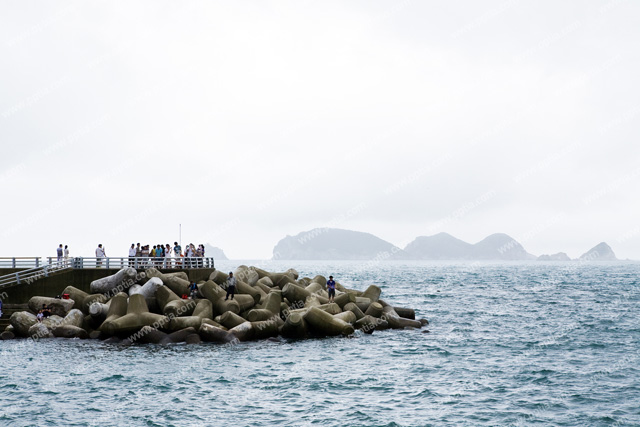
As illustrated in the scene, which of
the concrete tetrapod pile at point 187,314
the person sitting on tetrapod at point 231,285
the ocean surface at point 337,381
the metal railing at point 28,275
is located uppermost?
the metal railing at point 28,275

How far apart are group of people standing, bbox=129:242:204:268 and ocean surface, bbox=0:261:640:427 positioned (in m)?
8.04

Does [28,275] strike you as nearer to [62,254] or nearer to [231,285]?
[62,254]

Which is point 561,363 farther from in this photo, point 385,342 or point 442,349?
point 385,342

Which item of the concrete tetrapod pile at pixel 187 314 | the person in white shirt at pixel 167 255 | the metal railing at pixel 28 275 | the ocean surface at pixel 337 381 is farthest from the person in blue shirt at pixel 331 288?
the metal railing at pixel 28 275

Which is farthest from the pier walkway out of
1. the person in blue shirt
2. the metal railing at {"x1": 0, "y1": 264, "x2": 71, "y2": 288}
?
the person in blue shirt

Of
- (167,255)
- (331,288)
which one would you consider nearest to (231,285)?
(331,288)

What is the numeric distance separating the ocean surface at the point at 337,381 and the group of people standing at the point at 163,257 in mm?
8038

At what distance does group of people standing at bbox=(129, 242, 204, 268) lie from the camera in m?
35.6

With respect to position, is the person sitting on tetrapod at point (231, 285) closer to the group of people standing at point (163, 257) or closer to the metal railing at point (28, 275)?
the group of people standing at point (163, 257)

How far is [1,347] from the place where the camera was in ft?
90.3

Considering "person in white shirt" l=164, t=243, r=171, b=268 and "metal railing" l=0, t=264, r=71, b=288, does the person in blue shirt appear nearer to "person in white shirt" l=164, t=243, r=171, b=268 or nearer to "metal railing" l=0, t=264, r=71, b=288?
"person in white shirt" l=164, t=243, r=171, b=268

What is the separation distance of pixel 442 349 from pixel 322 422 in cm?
1204

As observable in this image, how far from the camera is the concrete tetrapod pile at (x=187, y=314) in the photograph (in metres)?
27.5

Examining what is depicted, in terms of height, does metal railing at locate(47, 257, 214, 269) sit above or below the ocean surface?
above
